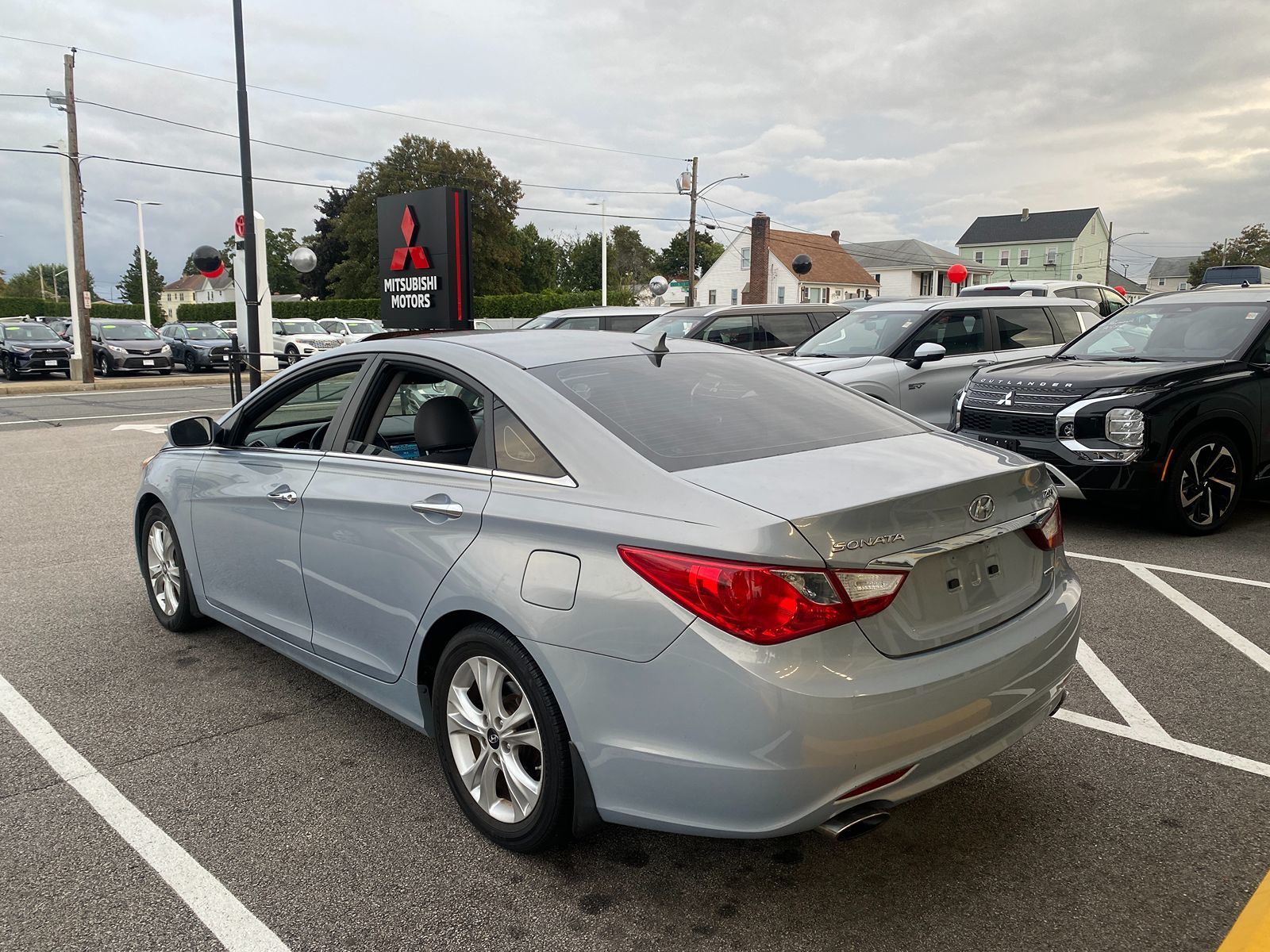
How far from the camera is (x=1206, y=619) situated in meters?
5.09

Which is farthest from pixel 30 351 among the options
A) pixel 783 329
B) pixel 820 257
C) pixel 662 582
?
pixel 820 257

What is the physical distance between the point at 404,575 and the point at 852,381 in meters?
7.21

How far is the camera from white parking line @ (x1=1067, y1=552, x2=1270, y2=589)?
5758mm

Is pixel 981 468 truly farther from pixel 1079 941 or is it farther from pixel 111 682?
pixel 111 682

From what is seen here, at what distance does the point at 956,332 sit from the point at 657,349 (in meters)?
7.81

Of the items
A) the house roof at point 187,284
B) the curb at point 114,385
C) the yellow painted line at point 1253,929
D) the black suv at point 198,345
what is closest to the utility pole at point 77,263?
the curb at point 114,385

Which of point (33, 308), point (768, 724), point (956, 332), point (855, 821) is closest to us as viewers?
point (768, 724)

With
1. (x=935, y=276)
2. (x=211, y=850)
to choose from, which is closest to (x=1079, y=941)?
(x=211, y=850)

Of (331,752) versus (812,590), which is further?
(331,752)

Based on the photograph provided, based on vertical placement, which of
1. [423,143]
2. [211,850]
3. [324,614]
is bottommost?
[211,850]

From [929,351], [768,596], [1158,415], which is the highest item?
[929,351]

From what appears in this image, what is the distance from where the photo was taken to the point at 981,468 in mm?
2842

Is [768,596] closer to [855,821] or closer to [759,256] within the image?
[855,821]

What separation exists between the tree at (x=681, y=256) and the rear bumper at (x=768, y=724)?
114 meters
